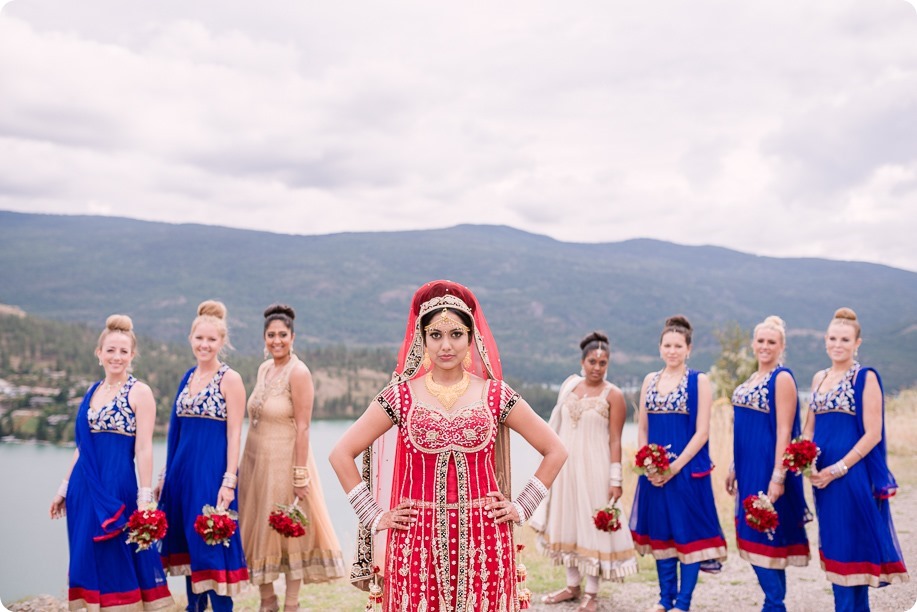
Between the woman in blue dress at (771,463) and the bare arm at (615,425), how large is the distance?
844 millimetres

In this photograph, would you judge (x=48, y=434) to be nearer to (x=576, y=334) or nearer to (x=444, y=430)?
(x=444, y=430)

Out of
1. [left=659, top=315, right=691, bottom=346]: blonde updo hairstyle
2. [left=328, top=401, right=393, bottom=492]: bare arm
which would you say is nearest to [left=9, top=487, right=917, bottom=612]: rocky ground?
[left=659, top=315, right=691, bottom=346]: blonde updo hairstyle

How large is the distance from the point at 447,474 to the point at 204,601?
2.95 m

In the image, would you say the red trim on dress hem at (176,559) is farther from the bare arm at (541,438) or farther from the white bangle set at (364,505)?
the bare arm at (541,438)

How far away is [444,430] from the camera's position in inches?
131

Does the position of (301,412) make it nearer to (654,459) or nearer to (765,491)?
(654,459)

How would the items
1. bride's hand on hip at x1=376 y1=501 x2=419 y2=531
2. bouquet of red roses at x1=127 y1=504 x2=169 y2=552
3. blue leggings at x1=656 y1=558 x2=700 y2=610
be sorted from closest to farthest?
bride's hand on hip at x1=376 y1=501 x2=419 y2=531 < bouquet of red roses at x1=127 y1=504 x2=169 y2=552 < blue leggings at x1=656 y1=558 x2=700 y2=610

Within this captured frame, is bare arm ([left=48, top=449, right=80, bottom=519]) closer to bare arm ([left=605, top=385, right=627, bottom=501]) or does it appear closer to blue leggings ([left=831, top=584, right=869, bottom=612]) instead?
bare arm ([left=605, top=385, right=627, bottom=501])

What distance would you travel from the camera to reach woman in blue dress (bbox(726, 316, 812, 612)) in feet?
17.1

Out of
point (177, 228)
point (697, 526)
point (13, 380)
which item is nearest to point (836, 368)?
point (697, 526)

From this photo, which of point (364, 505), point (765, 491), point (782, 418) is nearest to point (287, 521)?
point (364, 505)

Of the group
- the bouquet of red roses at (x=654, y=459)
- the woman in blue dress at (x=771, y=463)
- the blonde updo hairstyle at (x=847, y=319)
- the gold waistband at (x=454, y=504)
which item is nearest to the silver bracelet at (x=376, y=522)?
the gold waistband at (x=454, y=504)

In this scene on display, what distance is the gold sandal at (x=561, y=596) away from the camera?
6.21m

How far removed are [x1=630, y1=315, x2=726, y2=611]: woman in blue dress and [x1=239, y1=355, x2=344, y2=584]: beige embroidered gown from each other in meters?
2.50
